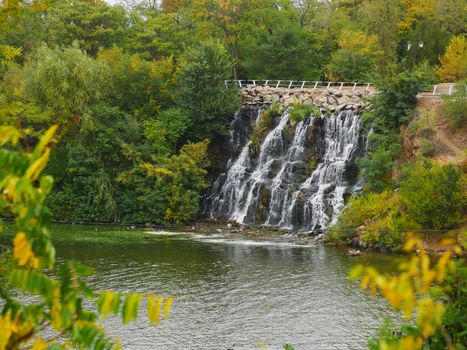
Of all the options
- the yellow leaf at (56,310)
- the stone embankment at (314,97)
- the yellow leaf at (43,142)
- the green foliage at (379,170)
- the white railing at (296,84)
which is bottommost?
the yellow leaf at (56,310)

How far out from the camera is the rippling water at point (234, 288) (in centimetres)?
1391

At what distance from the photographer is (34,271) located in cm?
313

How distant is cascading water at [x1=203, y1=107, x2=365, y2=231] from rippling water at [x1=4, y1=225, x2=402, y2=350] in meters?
4.11

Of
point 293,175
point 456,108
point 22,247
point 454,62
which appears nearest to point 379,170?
point 456,108

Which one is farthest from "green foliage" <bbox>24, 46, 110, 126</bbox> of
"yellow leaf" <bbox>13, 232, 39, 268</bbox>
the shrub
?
"yellow leaf" <bbox>13, 232, 39, 268</bbox>

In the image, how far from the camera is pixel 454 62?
3700cm

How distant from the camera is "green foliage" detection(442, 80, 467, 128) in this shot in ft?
89.8

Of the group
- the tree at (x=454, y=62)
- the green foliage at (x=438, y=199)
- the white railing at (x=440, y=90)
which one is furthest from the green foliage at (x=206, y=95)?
the green foliage at (x=438, y=199)

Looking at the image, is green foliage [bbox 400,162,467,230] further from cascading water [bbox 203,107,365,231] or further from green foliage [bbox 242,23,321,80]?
green foliage [bbox 242,23,321,80]

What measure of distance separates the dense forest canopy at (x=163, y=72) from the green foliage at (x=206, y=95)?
67mm

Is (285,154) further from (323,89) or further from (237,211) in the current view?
(323,89)

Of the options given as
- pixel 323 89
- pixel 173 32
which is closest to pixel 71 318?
pixel 323 89

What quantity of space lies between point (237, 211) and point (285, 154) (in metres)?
3.94

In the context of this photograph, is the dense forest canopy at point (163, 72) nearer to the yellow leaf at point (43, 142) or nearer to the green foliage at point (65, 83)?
the green foliage at point (65, 83)
